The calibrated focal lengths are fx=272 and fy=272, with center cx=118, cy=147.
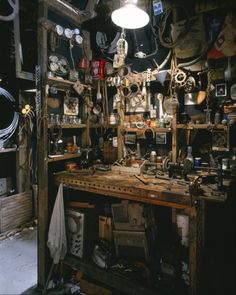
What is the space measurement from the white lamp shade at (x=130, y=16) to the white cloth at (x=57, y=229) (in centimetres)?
196

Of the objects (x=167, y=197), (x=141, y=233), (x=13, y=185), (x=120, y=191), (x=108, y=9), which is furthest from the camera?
(x=13, y=185)

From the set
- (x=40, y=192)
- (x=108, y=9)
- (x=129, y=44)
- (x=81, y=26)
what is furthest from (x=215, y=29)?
(x=40, y=192)

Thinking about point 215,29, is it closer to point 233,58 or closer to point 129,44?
point 233,58

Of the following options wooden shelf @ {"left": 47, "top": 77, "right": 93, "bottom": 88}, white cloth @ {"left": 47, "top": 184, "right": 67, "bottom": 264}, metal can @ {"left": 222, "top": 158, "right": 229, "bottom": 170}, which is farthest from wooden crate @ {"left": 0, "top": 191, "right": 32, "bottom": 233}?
metal can @ {"left": 222, "top": 158, "right": 229, "bottom": 170}

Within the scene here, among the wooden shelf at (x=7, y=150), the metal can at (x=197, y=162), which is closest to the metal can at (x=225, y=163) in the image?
the metal can at (x=197, y=162)

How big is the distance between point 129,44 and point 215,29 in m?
1.27

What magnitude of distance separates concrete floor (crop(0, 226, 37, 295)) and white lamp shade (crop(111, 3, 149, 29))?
129 inches

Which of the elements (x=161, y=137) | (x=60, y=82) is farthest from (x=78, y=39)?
(x=161, y=137)

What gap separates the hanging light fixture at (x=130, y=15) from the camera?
2654 millimetres

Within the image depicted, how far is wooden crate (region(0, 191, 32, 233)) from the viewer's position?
4852mm

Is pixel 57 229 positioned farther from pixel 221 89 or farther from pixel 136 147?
→ pixel 221 89

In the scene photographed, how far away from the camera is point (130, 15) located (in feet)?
9.16

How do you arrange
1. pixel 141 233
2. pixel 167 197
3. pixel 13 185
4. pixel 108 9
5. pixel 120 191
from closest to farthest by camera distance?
pixel 167 197
pixel 120 191
pixel 141 233
pixel 108 9
pixel 13 185

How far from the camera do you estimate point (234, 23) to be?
2969mm
